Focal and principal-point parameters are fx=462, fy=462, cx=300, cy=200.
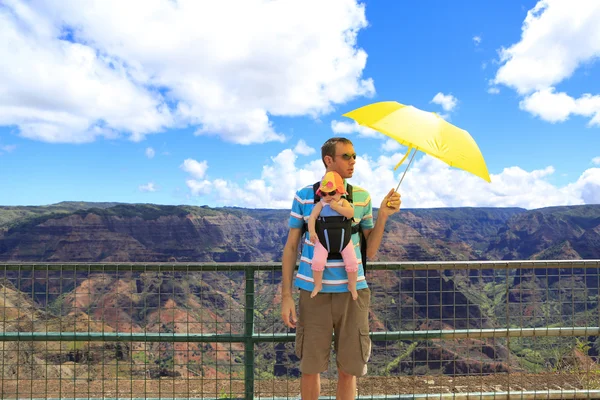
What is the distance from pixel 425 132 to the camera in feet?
10.3

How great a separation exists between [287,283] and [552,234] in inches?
7327

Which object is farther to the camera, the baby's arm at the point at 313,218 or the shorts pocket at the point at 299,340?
the shorts pocket at the point at 299,340

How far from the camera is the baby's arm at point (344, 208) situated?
3.00m

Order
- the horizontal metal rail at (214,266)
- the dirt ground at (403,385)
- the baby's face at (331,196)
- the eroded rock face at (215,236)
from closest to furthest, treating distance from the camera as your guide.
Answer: the baby's face at (331,196) → the horizontal metal rail at (214,266) → the dirt ground at (403,385) → the eroded rock face at (215,236)

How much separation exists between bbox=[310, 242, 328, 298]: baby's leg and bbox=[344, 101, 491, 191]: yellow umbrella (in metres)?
0.77

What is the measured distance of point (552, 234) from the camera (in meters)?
165

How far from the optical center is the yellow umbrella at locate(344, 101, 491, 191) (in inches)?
120

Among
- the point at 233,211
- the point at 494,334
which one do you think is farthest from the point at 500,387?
the point at 233,211

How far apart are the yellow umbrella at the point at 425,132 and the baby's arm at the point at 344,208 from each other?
1.48 ft

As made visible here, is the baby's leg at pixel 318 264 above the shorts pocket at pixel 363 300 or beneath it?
above

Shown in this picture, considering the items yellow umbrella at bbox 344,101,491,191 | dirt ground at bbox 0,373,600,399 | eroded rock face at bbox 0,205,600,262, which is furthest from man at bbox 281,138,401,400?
eroded rock face at bbox 0,205,600,262

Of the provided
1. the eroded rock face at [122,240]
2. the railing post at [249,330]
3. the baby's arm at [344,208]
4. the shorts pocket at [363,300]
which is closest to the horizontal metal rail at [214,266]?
the railing post at [249,330]

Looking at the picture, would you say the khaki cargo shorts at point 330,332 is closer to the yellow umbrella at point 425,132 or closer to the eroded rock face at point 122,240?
the yellow umbrella at point 425,132

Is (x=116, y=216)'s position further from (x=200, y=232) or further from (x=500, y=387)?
(x=500, y=387)
